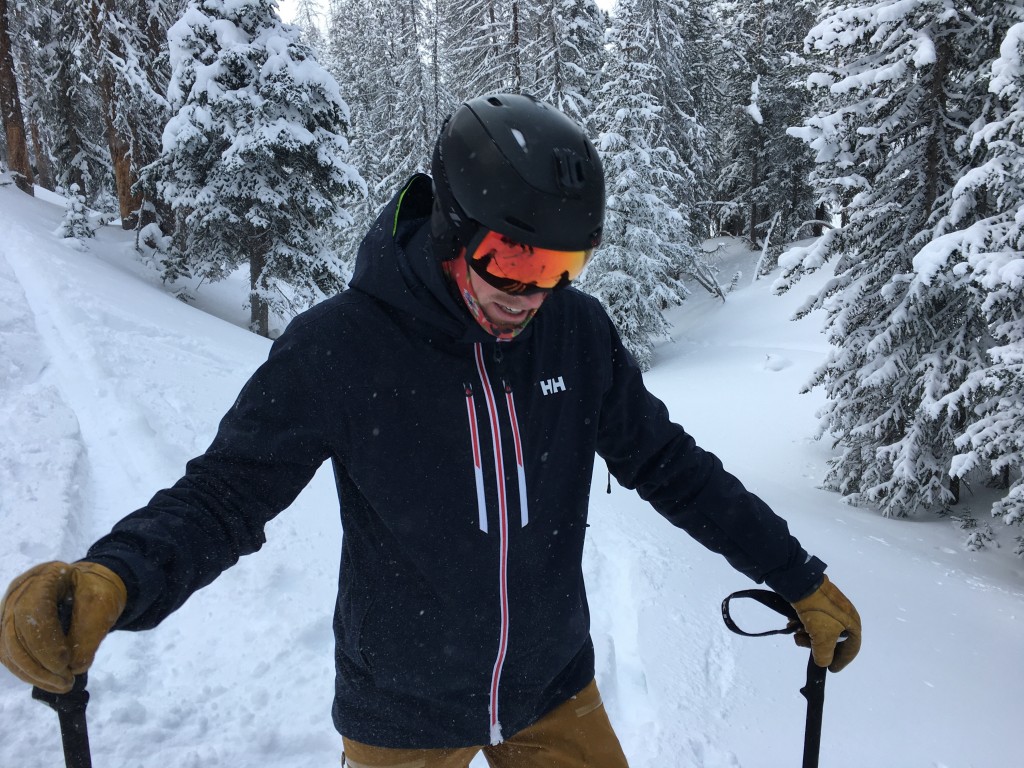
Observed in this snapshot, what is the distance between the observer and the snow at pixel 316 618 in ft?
10.9

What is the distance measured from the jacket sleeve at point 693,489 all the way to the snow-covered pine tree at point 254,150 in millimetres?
12223

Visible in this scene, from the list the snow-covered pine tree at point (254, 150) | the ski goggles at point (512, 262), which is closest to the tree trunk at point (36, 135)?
the snow-covered pine tree at point (254, 150)

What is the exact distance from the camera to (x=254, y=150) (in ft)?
40.0

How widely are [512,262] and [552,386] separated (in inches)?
16.8

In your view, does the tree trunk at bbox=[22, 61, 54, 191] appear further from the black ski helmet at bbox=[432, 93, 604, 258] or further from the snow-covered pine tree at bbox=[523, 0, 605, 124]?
the black ski helmet at bbox=[432, 93, 604, 258]

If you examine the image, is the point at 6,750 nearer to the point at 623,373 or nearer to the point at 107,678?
the point at 107,678

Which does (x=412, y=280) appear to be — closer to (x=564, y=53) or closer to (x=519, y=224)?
(x=519, y=224)

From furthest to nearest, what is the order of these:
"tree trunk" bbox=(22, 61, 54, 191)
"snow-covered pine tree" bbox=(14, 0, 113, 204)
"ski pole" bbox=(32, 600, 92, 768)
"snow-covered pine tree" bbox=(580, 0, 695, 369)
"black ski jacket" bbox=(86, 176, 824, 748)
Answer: "tree trunk" bbox=(22, 61, 54, 191), "snow-covered pine tree" bbox=(580, 0, 695, 369), "snow-covered pine tree" bbox=(14, 0, 113, 204), "black ski jacket" bbox=(86, 176, 824, 748), "ski pole" bbox=(32, 600, 92, 768)

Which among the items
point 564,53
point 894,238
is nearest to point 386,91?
point 564,53

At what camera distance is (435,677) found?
174cm

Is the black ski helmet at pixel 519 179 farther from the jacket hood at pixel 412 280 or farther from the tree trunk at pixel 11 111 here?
the tree trunk at pixel 11 111

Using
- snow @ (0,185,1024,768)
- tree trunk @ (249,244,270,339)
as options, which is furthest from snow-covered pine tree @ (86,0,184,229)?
snow @ (0,185,1024,768)

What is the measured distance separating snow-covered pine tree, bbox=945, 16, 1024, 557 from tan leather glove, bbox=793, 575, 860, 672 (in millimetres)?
6129

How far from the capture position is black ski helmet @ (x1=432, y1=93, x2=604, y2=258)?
5.27ft
